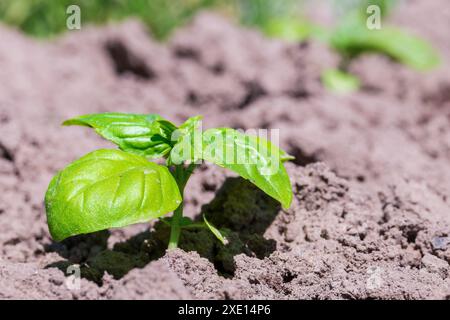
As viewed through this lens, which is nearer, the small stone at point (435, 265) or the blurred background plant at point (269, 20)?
the small stone at point (435, 265)

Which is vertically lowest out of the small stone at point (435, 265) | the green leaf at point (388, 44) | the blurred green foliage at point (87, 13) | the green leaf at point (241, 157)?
the small stone at point (435, 265)

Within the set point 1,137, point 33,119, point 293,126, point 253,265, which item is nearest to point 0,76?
point 33,119

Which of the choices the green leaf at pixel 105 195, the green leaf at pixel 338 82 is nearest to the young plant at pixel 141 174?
the green leaf at pixel 105 195

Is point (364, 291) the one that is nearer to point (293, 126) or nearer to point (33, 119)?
point (293, 126)

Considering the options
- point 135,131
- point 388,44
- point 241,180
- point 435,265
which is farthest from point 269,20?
point 435,265

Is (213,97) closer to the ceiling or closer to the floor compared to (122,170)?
closer to the ceiling

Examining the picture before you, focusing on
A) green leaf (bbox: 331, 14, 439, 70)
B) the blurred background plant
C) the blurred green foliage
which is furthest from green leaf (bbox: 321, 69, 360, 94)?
the blurred green foliage

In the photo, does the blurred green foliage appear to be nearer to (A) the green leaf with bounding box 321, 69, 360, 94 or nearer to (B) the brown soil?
(B) the brown soil

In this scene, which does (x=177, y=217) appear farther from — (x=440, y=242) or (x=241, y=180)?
(x=440, y=242)

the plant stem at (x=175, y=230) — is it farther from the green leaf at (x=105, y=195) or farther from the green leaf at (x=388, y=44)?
the green leaf at (x=388, y=44)
